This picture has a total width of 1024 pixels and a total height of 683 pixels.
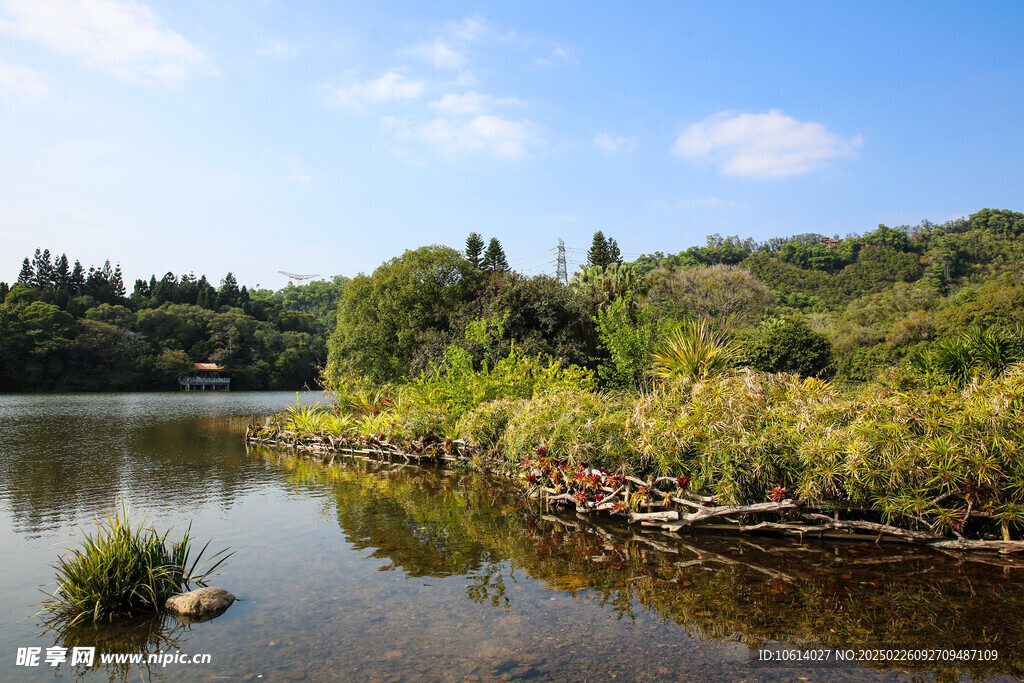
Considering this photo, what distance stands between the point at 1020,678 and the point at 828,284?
60485 mm

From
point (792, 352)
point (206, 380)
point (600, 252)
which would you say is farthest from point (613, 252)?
point (206, 380)

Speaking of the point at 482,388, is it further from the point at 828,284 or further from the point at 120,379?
the point at 120,379

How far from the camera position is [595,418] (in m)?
9.70

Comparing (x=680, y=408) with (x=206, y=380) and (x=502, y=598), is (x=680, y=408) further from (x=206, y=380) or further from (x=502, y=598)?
(x=206, y=380)

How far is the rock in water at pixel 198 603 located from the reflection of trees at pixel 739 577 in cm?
208

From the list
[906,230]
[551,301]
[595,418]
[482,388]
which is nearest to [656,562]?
[595,418]

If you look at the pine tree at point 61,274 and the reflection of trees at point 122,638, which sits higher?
the pine tree at point 61,274

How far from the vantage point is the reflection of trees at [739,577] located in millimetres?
5105

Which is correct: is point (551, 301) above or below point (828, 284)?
below

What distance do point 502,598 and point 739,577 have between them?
8.79ft

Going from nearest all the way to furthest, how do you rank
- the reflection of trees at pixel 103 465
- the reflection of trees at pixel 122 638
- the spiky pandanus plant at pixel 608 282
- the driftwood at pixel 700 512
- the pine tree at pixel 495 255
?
1. the reflection of trees at pixel 122 638
2. the driftwood at pixel 700 512
3. the reflection of trees at pixel 103 465
4. the spiky pandanus plant at pixel 608 282
5. the pine tree at pixel 495 255

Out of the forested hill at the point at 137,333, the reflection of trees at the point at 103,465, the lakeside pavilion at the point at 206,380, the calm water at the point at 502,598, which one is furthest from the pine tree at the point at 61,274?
the calm water at the point at 502,598

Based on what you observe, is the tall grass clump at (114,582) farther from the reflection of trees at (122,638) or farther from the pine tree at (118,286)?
the pine tree at (118,286)

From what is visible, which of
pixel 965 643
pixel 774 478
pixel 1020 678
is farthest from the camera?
A: pixel 774 478
